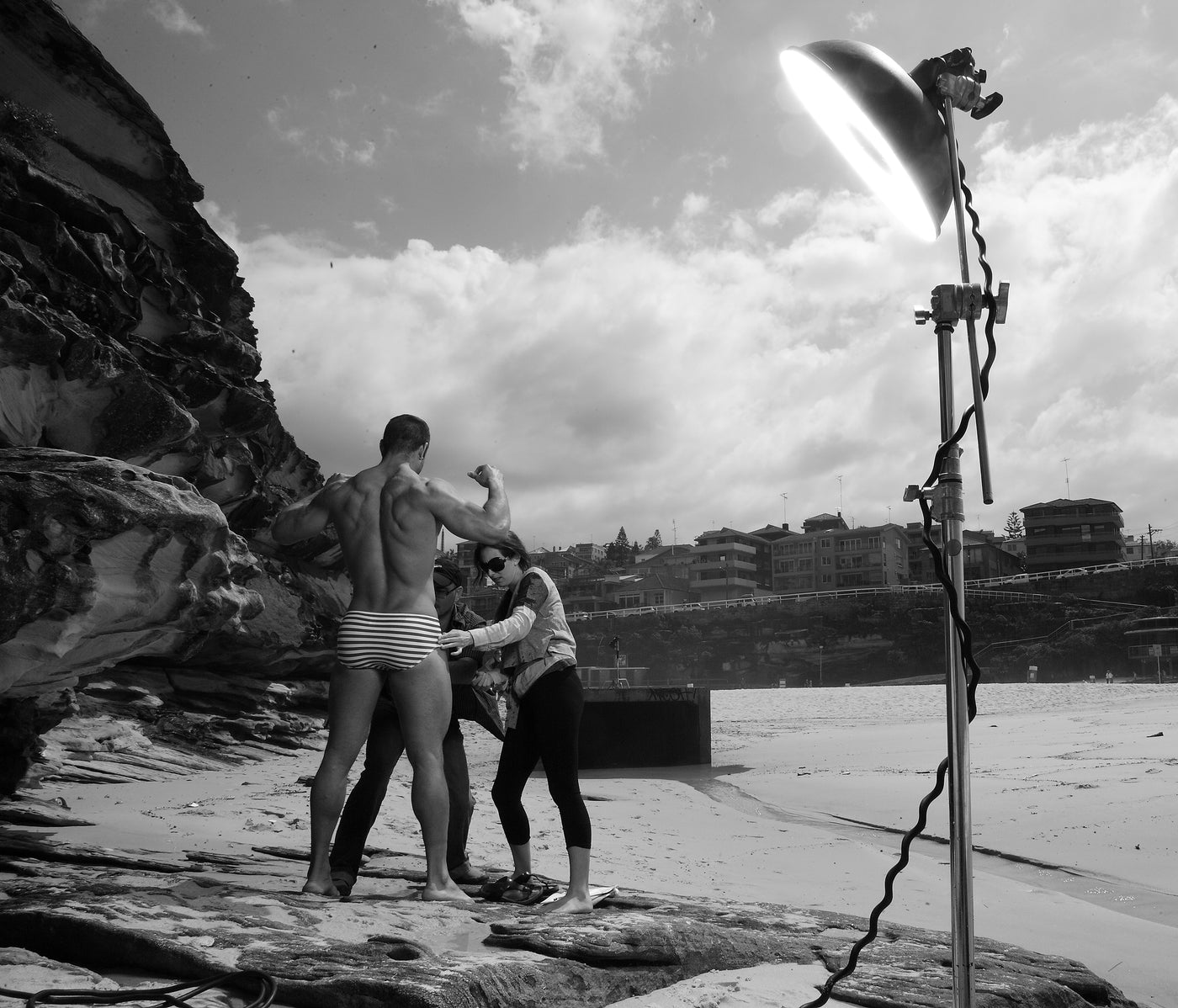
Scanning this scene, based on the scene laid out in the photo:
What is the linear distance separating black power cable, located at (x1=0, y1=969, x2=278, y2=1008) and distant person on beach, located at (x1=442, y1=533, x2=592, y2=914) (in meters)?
1.45

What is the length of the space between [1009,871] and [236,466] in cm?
1107

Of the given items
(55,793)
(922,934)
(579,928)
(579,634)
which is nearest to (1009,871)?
(922,934)

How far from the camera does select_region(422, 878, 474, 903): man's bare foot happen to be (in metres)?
3.35

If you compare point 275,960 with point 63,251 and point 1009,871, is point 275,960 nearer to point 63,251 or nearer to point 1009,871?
point 1009,871

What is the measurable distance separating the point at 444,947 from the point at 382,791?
1.34 m

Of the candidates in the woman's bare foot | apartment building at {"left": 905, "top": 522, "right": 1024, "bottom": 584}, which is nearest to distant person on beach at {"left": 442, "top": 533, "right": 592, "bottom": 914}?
the woman's bare foot

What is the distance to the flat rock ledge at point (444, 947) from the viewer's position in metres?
2.30

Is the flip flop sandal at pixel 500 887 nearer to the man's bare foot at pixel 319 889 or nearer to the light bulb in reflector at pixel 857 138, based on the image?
the man's bare foot at pixel 319 889

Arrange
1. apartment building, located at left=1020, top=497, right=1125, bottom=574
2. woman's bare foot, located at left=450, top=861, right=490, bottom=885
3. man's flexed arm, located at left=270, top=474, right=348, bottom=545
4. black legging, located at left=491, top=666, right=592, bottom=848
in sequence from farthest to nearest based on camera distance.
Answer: apartment building, located at left=1020, top=497, right=1125, bottom=574 < woman's bare foot, located at left=450, top=861, right=490, bottom=885 < man's flexed arm, located at left=270, top=474, right=348, bottom=545 < black legging, located at left=491, top=666, right=592, bottom=848

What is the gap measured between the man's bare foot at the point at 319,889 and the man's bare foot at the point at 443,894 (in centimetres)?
31

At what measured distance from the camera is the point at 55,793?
6551 mm

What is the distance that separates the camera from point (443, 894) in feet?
11.1

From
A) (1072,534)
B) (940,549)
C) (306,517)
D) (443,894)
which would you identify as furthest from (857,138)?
(1072,534)

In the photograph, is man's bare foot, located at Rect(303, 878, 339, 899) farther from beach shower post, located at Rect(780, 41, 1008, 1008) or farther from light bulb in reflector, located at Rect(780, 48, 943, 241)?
light bulb in reflector, located at Rect(780, 48, 943, 241)
